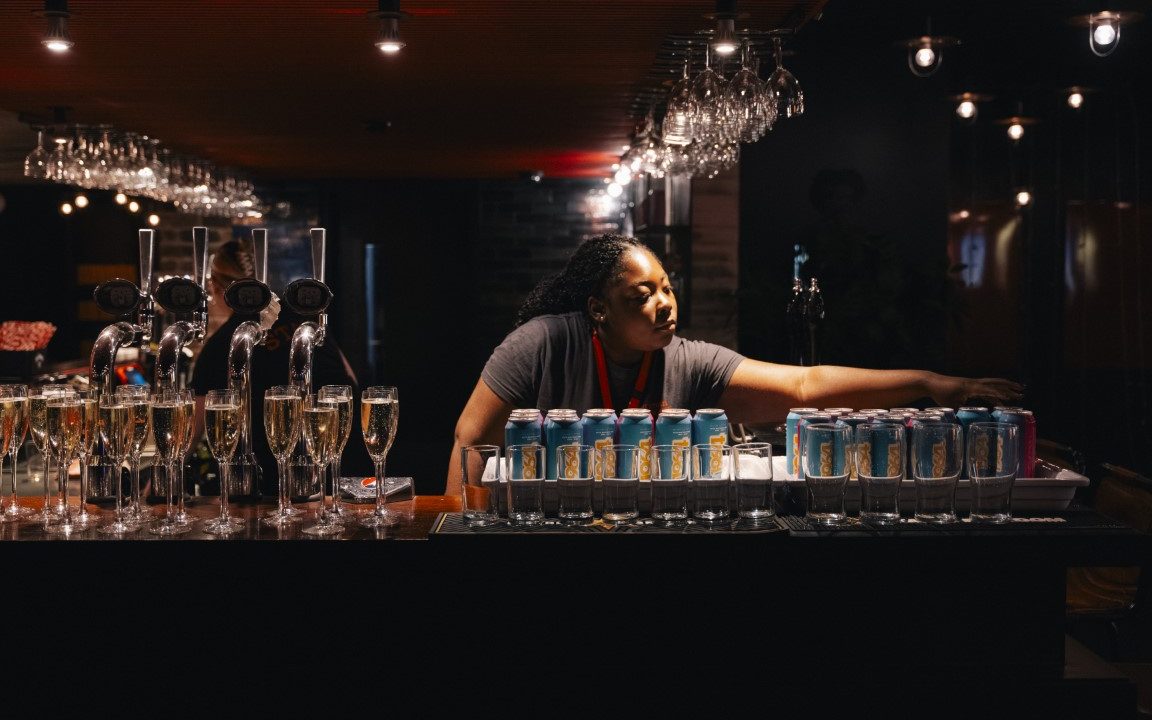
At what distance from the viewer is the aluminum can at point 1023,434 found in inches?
90.0

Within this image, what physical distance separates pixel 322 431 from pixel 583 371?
1.01 metres

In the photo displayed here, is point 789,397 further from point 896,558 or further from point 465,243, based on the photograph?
point 465,243

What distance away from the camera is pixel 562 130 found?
21.3 feet

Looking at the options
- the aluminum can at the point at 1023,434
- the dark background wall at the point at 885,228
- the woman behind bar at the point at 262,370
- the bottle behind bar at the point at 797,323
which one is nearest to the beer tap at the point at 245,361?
the woman behind bar at the point at 262,370

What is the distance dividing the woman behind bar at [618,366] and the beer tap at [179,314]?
0.74 meters

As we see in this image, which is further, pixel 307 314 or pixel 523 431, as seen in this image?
pixel 307 314

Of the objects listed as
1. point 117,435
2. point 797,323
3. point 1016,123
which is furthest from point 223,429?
point 1016,123

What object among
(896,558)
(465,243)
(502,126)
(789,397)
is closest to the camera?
(896,558)

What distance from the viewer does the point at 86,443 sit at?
2365 millimetres

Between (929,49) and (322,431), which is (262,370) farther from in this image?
(929,49)

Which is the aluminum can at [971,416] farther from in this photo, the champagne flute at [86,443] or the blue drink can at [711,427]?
the champagne flute at [86,443]

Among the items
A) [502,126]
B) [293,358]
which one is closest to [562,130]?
[502,126]

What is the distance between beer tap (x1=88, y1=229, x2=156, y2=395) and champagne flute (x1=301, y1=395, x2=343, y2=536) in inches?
17.4

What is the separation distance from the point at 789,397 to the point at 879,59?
398 centimetres
